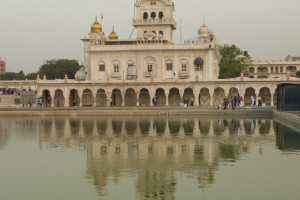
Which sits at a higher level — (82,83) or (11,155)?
(82,83)

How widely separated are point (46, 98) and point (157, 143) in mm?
33422

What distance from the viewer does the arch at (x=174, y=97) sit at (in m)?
52.2

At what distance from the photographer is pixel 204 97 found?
169ft

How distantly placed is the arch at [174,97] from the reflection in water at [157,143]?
13.3 m

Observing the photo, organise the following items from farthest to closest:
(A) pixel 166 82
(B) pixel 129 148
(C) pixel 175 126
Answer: (A) pixel 166 82, (C) pixel 175 126, (B) pixel 129 148

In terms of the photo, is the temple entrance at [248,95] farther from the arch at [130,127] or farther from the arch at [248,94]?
the arch at [130,127]

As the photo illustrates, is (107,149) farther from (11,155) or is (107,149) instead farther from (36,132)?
(36,132)

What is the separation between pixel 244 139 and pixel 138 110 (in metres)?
18.2

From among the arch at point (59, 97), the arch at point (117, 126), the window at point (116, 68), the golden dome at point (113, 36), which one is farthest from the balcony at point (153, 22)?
the arch at point (117, 126)

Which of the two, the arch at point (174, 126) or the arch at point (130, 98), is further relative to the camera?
the arch at point (130, 98)

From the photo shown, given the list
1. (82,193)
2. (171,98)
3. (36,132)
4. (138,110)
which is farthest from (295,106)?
(82,193)

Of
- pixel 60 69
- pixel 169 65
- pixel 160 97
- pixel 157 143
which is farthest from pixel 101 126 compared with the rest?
pixel 60 69

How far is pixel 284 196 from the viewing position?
13.9 m

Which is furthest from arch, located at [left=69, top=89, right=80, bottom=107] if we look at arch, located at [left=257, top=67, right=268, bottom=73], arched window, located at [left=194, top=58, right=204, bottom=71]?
arch, located at [left=257, top=67, right=268, bottom=73]
